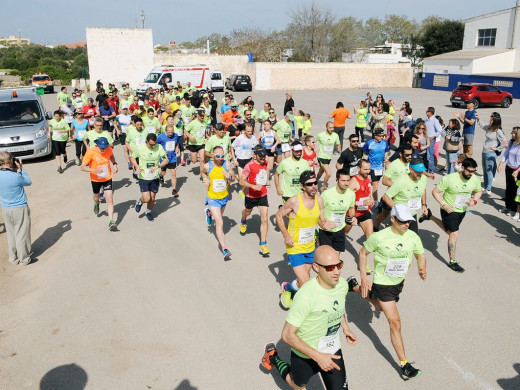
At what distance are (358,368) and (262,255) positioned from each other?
10.5 ft

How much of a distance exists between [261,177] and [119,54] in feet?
127

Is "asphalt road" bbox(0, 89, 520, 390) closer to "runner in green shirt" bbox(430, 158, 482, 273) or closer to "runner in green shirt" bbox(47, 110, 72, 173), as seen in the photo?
"runner in green shirt" bbox(430, 158, 482, 273)

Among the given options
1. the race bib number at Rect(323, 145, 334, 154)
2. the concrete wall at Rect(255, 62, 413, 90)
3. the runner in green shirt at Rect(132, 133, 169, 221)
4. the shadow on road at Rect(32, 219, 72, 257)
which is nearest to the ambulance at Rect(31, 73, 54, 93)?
the concrete wall at Rect(255, 62, 413, 90)

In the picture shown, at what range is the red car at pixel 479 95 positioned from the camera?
2892 cm

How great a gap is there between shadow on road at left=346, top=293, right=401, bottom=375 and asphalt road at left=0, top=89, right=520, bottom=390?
2 centimetres

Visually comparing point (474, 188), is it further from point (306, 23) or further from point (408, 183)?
point (306, 23)

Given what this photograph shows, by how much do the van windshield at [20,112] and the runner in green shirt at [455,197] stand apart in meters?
13.2

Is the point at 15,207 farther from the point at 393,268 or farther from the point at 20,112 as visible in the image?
the point at 20,112

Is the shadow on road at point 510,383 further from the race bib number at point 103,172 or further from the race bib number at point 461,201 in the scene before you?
the race bib number at point 103,172

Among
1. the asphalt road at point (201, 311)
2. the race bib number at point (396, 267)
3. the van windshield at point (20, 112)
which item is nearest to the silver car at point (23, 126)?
the van windshield at point (20, 112)

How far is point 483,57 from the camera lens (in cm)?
4059

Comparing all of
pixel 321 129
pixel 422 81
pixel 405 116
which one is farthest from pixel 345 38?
pixel 405 116

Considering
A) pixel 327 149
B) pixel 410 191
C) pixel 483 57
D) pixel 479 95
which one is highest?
pixel 483 57

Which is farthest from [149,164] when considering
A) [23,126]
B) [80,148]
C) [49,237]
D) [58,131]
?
[23,126]
